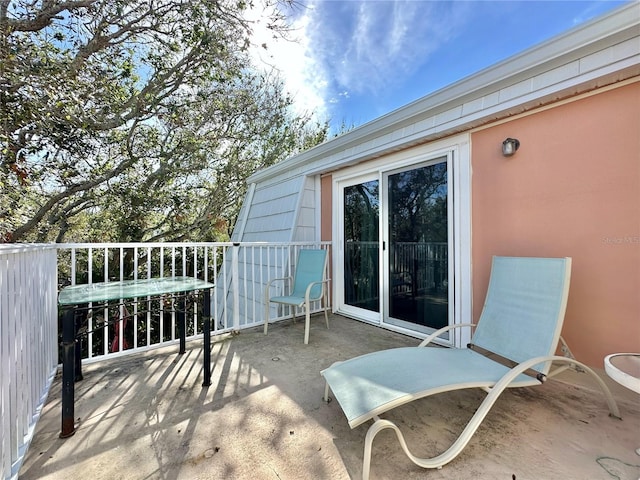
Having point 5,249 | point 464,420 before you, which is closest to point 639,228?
point 464,420

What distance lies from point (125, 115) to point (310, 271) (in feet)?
16.5

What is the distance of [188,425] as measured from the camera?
178 centimetres

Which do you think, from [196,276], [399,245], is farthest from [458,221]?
[196,276]

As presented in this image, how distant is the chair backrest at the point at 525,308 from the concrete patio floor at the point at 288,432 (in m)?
0.40

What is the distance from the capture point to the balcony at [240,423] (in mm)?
1416

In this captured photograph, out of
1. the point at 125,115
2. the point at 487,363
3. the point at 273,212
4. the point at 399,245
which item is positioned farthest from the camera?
the point at 273,212

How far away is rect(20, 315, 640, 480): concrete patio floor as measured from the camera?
1.42m

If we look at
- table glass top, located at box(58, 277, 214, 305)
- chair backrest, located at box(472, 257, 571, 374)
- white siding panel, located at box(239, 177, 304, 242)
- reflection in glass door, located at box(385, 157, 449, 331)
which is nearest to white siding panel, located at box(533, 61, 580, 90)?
reflection in glass door, located at box(385, 157, 449, 331)

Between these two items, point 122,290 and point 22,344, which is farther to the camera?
point 122,290

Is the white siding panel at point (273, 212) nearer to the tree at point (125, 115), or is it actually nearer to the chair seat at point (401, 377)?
the tree at point (125, 115)

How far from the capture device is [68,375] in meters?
1.66

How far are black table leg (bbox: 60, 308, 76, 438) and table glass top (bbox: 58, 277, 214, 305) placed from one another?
0.12 m

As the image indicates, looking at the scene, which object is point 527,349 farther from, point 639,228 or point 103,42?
point 103,42

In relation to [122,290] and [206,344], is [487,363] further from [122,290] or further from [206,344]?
[122,290]
